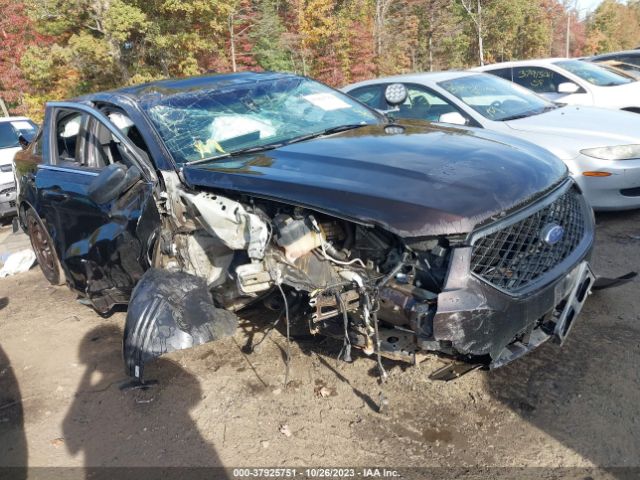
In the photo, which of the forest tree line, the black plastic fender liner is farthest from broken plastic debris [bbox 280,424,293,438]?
the forest tree line

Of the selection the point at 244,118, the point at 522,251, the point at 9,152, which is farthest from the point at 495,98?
the point at 9,152

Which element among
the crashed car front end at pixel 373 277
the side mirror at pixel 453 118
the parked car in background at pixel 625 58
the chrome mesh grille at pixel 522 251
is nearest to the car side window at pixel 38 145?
the crashed car front end at pixel 373 277

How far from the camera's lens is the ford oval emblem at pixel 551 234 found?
8.68 ft

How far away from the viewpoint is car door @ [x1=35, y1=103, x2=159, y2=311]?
10.9ft

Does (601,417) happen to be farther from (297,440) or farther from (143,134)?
(143,134)

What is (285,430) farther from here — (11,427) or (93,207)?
(93,207)

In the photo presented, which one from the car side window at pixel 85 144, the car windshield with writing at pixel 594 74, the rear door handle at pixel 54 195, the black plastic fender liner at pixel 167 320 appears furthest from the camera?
the car windshield with writing at pixel 594 74

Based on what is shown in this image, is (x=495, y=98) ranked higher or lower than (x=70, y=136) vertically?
lower

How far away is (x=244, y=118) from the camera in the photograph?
11.8 feet

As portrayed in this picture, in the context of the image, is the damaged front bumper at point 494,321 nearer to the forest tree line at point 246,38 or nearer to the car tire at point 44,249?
the car tire at point 44,249

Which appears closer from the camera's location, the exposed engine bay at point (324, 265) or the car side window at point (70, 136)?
the exposed engine bay at point (324, 265)

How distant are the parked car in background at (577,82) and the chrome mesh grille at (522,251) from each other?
5043 millimetres

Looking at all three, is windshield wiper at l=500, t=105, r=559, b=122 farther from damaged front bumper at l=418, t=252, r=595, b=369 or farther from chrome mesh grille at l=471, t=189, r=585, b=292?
damaged front bumper at l=418, t=252, r=595, b=369

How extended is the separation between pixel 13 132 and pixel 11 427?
8.30 metres
